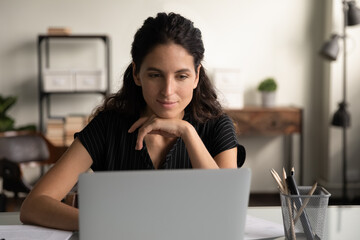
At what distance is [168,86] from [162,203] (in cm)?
63

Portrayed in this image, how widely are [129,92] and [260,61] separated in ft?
11.0

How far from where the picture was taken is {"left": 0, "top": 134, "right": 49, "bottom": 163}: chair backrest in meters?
3.07

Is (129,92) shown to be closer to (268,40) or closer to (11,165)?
(11,165)

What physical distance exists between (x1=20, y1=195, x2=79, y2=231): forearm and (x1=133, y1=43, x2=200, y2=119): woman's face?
0.39 metres

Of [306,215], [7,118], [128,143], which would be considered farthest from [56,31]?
[306,215]

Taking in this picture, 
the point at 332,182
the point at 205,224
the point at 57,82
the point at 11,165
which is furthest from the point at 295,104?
the point at 205,224

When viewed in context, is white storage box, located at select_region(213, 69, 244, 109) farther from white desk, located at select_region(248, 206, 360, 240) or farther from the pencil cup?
the pencil cup

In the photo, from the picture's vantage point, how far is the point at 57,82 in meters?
4.61

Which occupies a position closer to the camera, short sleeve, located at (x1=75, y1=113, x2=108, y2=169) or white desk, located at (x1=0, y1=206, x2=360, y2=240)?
white desk, located at (x1=0, y1=206, x2=360, y2=240)

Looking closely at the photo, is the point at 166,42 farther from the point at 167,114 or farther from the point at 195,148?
the point at 195,148

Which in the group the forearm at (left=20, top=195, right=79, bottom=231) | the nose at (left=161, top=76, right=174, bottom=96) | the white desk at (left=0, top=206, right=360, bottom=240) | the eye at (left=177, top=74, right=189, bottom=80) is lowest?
the white desk at (left=0, top=206, right=360, bottom=240)

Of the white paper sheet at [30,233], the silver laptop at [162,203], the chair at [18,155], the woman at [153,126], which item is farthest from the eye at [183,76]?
the chair at [18,155]

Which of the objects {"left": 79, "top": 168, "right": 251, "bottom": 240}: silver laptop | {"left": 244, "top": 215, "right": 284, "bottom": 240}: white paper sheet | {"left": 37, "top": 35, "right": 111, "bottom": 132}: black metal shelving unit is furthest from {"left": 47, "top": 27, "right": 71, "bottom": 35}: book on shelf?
{"left": 79, "top": 168, "right": 251, "bottom": 240}: silver laptop

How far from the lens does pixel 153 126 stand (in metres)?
1.53
